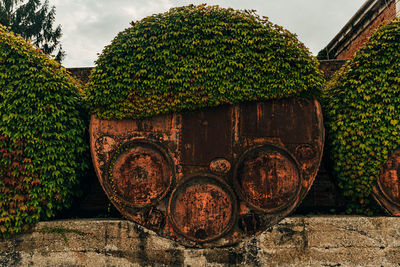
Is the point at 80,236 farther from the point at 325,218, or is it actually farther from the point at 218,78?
the point at 325,218

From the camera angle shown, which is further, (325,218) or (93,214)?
(93,214)

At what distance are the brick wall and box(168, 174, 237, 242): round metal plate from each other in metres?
5.55

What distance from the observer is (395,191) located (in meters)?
4.02

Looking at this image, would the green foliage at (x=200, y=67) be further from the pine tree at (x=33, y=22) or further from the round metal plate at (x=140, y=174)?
the pine tree at (x=33, y=22)

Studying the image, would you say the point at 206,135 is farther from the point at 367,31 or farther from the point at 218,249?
the point at 367,31

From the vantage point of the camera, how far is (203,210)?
401cm

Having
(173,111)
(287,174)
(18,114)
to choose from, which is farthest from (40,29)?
(287,174)

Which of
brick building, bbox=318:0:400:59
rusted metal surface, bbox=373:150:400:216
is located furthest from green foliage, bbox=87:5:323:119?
brick building, bbox=318:0:400:59

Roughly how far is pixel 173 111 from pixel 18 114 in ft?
8.05

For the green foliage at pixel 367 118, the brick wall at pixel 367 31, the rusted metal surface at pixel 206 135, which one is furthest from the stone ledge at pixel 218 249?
the brick wall at pixel 367 31

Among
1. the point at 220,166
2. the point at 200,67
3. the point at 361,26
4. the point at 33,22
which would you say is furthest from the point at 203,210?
the point at 33,22

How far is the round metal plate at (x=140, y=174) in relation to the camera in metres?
4.09

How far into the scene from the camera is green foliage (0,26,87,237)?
397 centimetres

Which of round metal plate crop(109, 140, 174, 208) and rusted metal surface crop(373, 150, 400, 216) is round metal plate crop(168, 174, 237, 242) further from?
rusted metal surface crop(373, 150, 400, 216)
